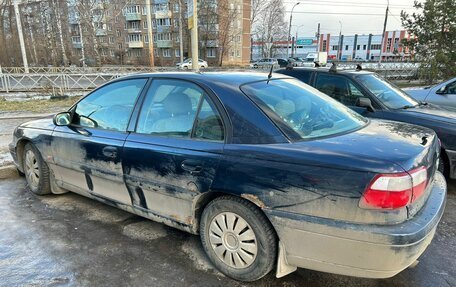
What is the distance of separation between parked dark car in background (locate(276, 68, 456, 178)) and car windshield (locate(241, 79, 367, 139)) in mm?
1754

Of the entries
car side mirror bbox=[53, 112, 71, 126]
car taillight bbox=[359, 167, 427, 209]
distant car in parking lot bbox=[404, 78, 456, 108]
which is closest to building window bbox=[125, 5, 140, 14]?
distant car in parking lot bbox=[404, 78, 456, 108]

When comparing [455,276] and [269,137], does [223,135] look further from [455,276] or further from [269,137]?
[455,276]

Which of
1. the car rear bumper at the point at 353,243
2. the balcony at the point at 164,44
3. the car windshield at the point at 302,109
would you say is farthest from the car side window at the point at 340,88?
the balcony at the point at 164,44

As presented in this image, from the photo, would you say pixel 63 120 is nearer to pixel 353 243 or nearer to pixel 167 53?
pixel 353 243

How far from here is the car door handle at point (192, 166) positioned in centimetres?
259

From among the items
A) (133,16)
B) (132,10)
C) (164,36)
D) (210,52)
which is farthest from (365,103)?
(132,10)

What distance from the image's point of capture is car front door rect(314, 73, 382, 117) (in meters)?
4.96

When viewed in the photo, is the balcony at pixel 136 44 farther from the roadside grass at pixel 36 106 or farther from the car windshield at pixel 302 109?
the car windshield at pixel 302 109

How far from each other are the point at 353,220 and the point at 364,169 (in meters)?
0.32

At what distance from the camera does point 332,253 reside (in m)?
2.17

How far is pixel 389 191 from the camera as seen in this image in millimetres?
2010

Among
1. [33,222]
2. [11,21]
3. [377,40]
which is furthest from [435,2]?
[377,40]

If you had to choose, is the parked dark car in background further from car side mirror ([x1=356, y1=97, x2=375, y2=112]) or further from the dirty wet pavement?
the dirty wet pavement

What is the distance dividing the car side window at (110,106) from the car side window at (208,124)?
813 mm
